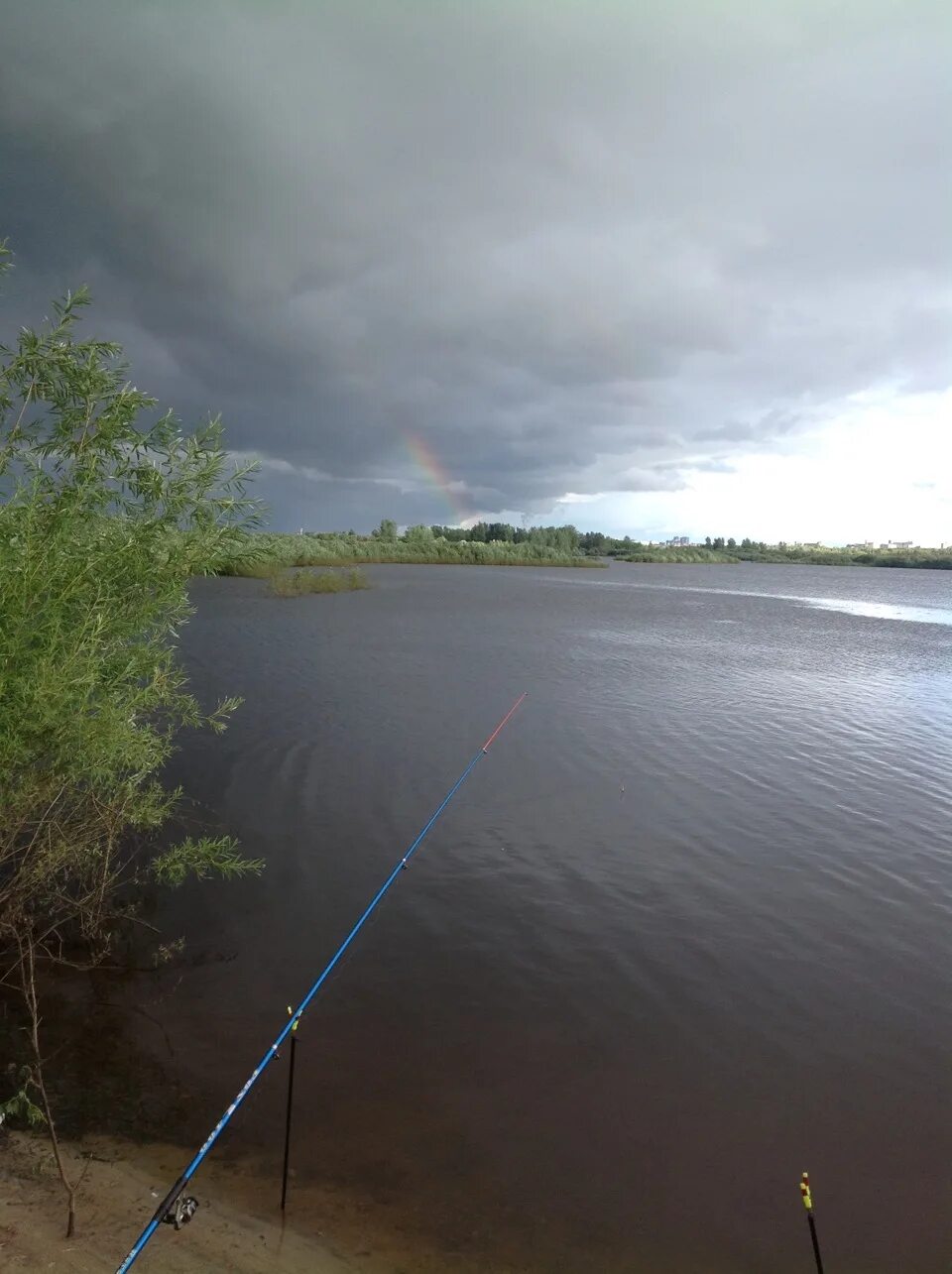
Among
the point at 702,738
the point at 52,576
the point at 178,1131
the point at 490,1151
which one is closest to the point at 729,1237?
the point at 490,1151

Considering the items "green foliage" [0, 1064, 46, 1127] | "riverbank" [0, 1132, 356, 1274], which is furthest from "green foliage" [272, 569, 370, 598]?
"riverbank" [0, 1132, 356, 1274]

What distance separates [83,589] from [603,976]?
5611mm

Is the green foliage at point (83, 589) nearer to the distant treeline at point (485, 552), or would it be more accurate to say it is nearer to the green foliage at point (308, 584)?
the distant treeline at point (485, 552)

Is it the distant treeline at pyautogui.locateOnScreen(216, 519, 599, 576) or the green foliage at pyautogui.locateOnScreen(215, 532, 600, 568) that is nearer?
the green foliage at pyautogui.locateOnScreen(215, 532, 600, 568)

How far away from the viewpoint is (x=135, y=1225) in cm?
379

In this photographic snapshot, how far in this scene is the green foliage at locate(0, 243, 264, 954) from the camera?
16.8ft

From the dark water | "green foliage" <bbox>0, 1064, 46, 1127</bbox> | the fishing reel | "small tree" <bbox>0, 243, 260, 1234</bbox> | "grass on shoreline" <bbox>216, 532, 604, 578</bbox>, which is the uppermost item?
"grass on shoreline" <bbox>216, 532, 604, 578</bbox>

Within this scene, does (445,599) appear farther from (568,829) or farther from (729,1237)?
(729,1237)

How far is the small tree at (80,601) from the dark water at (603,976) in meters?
1.51

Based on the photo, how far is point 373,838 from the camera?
10.1m

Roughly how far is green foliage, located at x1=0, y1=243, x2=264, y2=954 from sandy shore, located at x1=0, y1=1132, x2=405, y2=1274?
5.79 feet

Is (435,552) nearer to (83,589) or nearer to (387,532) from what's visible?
(387,532)

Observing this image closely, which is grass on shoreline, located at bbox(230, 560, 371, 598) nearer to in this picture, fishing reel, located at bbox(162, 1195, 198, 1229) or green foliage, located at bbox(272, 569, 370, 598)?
green foliage, located at bbox(272, 569, 370, 598)

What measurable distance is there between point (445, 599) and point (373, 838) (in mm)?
36499
